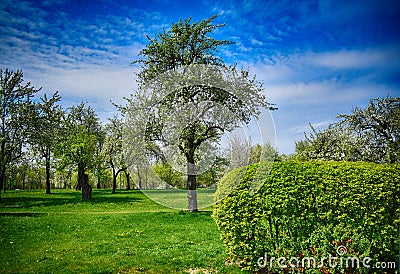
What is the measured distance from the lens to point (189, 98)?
17.4 metres

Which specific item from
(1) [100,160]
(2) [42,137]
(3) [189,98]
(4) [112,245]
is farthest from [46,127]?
(4) [112,245]

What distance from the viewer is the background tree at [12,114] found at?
24.8 meters

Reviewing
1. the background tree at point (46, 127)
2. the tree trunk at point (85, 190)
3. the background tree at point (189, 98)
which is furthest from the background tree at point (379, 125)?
the background tree at point (46, 127)

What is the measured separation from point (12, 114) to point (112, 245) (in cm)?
2175

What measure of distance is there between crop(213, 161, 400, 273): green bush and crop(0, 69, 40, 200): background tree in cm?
2450

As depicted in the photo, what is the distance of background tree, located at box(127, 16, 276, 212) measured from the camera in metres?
17.4

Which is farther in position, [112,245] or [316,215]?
[112,245]

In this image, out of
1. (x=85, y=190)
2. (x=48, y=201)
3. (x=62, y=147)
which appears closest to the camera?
(x=48, y=201)

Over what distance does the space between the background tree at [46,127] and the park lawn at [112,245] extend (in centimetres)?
1313
